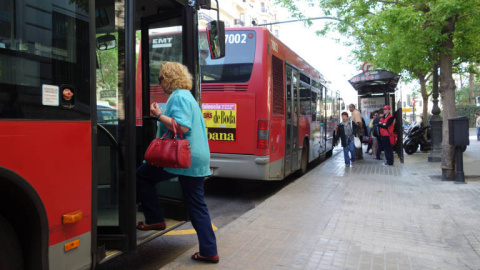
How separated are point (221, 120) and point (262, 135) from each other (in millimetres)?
808

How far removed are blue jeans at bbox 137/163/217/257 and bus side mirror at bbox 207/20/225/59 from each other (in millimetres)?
1463

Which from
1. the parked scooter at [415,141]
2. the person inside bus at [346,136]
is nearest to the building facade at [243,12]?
the parked scooter at [415,141]

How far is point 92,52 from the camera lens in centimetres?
266

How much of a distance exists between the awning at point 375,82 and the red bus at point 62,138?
44.4ft

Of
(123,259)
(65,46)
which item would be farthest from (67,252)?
(123,259)

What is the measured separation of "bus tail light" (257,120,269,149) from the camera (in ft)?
22.0

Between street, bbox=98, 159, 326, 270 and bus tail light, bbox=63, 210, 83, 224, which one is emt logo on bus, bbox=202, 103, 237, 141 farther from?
bus tail light, bbox=63, 210, 83, 224

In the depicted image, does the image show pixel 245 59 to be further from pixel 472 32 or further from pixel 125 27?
pixel 472 32

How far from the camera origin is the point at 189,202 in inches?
139

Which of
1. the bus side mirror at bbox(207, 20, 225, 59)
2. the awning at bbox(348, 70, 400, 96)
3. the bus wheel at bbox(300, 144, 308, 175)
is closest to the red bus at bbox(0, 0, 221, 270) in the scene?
the bus side mirror at bbox(207, 20, 225, 59)

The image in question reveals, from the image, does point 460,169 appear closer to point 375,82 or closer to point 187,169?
point 187,169

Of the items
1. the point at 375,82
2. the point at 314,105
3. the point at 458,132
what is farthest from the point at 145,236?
the point at 375,82

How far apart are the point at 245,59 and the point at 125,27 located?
388cm

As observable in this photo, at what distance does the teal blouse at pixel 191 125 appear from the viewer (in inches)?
130
